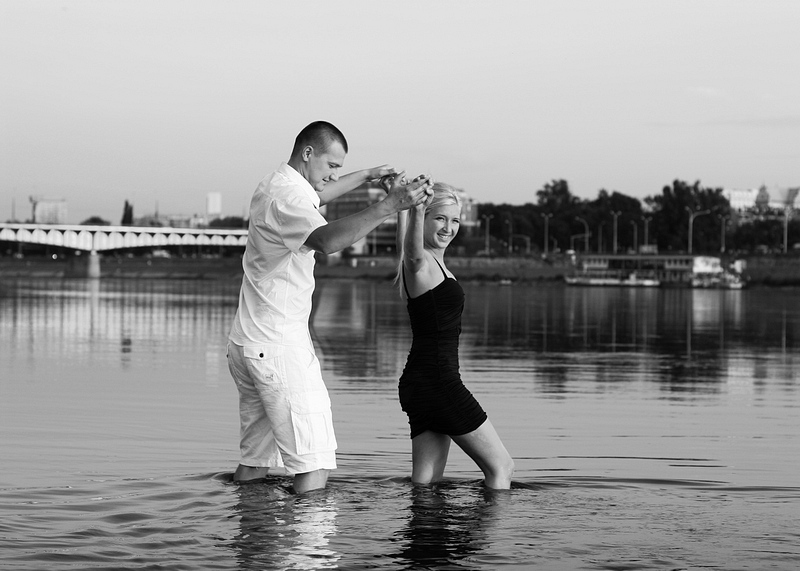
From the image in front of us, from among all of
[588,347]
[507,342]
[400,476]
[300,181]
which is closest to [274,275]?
[300,181]

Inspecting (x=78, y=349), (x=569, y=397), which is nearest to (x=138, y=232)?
(x=78, y=349)

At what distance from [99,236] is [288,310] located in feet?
435

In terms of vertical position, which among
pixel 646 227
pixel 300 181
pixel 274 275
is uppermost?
pixel 646 227

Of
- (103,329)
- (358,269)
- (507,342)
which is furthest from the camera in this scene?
(358,269)

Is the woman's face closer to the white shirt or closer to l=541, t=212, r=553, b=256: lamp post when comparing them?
the white shirt

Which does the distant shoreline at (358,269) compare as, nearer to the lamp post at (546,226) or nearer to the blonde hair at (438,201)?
the lamp post at (546,226)

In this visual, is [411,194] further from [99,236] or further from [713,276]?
[99,236]

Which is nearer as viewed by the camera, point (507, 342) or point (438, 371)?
point (438, 371)

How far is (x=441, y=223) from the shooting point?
23.7ft

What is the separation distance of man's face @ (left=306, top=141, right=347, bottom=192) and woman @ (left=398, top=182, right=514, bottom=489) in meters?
0.53

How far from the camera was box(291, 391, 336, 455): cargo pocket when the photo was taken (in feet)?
22.2

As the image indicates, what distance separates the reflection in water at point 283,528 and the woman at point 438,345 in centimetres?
85

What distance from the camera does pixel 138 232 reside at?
5507 inches

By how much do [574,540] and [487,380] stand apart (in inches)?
398
